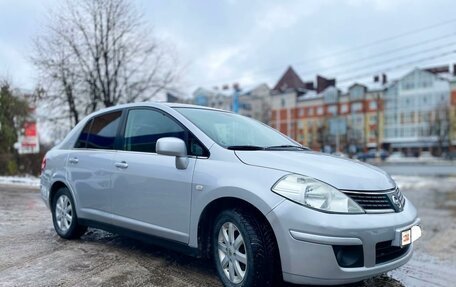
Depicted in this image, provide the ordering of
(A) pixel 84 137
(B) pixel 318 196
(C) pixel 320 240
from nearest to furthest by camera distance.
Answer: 1. (C) pixel 320 240
2. (B) pixel 318 196
3. (A) pixel 84 137

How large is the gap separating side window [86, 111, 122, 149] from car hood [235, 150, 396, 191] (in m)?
1.80

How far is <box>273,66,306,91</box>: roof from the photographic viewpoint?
88.2 meters

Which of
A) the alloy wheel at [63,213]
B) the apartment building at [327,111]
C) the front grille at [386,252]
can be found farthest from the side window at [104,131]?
the apartment building at [327,111]

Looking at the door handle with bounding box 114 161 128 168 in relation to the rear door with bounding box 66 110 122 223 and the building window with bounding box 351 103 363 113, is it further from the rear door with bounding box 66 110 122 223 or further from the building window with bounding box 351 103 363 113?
the building window with bounding box 351 103 363 113

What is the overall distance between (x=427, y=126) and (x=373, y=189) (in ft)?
243

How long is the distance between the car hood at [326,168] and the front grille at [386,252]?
42cm

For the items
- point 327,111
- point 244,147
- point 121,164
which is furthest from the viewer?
point 327,111

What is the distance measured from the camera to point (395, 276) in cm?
439

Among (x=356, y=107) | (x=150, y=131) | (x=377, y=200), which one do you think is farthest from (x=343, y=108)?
(x=377, y=200)

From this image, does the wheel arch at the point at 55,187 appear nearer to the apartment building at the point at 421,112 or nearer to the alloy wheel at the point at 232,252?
the alloy wheel at the point at 232,252

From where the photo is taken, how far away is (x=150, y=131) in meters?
4.22

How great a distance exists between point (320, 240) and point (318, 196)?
1.02 ft

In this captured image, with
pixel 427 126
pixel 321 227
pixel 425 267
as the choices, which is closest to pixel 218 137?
pixel 321 227

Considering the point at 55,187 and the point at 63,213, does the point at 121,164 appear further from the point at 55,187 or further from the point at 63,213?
the point at 55,187
